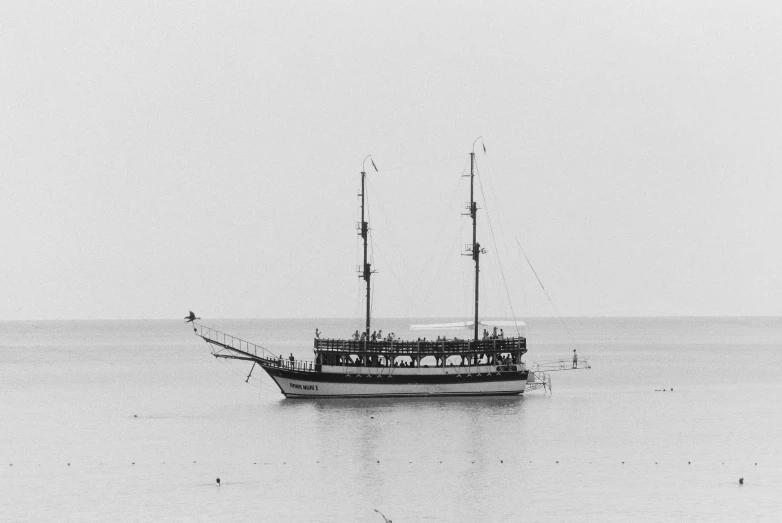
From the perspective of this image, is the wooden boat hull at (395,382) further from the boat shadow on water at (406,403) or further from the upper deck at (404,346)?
the upper deck at (404,346)

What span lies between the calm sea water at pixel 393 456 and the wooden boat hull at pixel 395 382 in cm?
105

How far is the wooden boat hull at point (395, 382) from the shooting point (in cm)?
8662

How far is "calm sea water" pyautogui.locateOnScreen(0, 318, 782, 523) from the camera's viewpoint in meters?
48.0

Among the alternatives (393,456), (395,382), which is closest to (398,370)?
(395,382)

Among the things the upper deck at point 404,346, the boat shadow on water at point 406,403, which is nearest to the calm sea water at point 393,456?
the boat shadow on water at point 406,403

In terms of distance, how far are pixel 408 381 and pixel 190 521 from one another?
42467 mm

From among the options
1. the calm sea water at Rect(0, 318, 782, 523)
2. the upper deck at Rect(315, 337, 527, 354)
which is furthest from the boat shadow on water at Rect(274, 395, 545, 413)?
the upper deck at Rect(315, 337, 527, 354)

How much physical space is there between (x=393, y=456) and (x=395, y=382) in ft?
83.8

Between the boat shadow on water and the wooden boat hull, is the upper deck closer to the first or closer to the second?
the wooden boat hull

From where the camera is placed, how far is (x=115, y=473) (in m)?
56.7

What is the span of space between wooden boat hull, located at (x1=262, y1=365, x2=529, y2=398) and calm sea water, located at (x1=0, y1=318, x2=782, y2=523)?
1.05 m

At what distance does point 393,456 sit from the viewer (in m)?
61.3

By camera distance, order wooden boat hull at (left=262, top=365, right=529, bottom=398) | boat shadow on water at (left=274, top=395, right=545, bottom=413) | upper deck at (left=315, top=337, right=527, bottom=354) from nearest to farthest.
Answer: boat shadow on water at (left=274, top=395, right=545, bottom=413)
upper deck at (left=315, top=337, right=527, bottom=354)
wooden boat hull at (left=262, top=365, right=529, bottom=398)

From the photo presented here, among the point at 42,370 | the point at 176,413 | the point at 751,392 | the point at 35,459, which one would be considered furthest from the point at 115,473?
the point at 42,370
